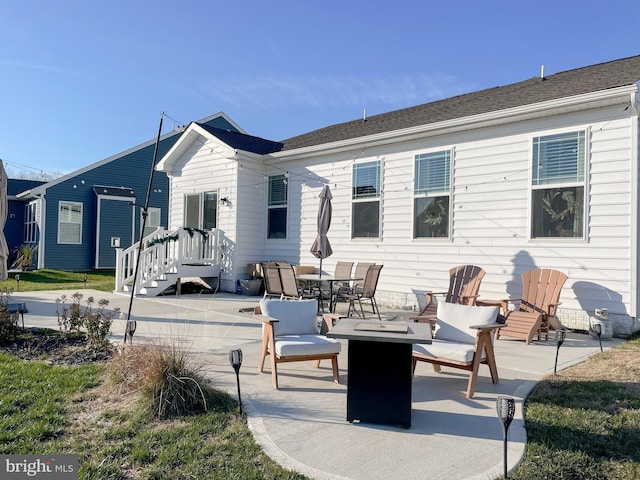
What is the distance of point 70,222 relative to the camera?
18656 millimetres

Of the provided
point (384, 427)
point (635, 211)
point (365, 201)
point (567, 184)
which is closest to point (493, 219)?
point (567, 184)

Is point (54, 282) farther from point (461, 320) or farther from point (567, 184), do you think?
point (567, 184)

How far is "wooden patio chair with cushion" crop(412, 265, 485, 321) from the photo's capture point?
723 centimetres

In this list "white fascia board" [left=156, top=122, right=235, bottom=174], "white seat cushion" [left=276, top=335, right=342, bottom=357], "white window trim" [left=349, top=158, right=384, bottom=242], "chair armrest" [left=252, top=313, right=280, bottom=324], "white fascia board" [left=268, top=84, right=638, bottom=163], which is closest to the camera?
"white seat cushion" [left=276, top=335, right=342, bottom=357]

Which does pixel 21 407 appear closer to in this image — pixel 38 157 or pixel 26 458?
pixel 26 458

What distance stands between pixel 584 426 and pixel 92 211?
1980 centimetres

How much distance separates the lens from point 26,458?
2641 mm

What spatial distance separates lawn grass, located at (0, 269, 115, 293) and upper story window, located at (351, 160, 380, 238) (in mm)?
6812

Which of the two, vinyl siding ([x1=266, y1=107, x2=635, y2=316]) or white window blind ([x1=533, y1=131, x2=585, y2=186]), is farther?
white window blind ([x1=533, y1=131, x2=585, y2=186])

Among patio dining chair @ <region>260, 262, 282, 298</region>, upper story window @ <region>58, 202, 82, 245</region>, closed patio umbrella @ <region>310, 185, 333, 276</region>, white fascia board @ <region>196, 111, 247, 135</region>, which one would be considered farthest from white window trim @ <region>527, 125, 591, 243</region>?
upper story window @ <region>58, 202, 82, 245</region>

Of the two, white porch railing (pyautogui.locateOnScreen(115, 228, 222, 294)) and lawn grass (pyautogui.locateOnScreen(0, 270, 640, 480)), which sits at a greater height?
white porch railing (pyautogui.locateOnScreen(115, 228, 222, 294))

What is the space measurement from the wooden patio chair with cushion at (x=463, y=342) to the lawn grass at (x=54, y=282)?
9.99 meters

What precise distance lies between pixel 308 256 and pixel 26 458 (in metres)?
8.41

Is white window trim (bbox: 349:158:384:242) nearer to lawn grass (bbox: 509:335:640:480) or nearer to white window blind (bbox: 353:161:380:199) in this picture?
white window blind (bbox: 353:161:380:199)
